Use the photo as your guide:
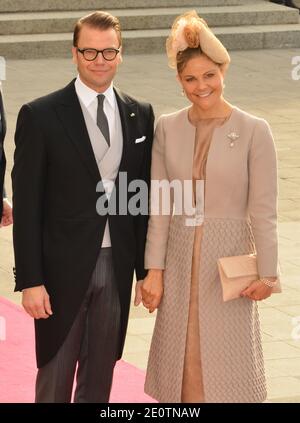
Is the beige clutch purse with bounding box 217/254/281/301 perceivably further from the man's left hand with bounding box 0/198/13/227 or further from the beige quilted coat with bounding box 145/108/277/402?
the man's left hand with bounding box 0/198/13/227

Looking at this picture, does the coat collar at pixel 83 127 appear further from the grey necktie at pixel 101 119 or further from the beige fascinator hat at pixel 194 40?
the beige fascinator hat at pixel 194 40

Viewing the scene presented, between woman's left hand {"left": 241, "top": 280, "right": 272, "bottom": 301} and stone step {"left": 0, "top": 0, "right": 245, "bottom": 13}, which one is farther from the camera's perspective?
stone step {"left": 0, "top": 0, "right": 245, "bottom": 13}

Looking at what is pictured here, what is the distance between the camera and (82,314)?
19.7ft

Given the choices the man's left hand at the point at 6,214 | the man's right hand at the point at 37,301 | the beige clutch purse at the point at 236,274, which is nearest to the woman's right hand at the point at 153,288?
the beige clutch purse at the point at 236,274

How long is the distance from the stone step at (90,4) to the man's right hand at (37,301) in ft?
50.3

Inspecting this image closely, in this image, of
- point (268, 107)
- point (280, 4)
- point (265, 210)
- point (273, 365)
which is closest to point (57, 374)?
point (265, 210)

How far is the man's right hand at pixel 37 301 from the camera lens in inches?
230

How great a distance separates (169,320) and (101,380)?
0.40 m

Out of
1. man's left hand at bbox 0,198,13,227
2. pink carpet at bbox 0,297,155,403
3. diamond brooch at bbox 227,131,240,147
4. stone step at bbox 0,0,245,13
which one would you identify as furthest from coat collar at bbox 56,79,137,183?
stone step at bbox 0,0,245,13

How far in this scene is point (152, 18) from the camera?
69.2ft

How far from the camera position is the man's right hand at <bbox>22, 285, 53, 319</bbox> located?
584 cm

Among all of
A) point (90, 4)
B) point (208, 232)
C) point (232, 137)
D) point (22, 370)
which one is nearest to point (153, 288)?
point (208, 232)

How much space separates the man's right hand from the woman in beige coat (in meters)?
0.43
